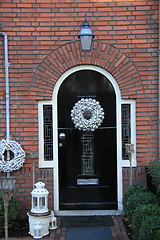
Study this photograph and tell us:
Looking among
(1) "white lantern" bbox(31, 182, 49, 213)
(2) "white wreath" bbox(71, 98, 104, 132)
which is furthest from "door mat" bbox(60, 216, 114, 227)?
(2) "white wreath" bbox(71, 98, 104, 132)

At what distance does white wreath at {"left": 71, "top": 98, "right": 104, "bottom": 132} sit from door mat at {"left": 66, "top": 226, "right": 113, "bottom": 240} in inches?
62.6

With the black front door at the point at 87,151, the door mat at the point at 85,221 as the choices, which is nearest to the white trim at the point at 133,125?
the black front door at the point at 87,151

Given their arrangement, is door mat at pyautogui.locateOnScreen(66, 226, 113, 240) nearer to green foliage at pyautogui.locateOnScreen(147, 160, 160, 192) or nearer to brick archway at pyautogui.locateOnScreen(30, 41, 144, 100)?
green foliage at pyautogui.locateOnScreen(147, 160, 160, 192)

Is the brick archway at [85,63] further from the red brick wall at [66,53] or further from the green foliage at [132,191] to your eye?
the green foliage at [132,191]

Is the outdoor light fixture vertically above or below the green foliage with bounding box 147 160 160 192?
above

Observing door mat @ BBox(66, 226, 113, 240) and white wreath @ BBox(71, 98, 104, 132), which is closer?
door mat @ BBox(66, 226, 113, 240)

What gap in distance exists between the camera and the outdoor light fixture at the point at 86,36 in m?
4.20

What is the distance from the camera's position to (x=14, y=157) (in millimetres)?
4598

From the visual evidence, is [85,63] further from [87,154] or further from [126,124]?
[87,154]

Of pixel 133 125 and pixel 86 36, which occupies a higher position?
pixel 86 36

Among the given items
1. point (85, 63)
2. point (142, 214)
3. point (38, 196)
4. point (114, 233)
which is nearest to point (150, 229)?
point (142, 214)

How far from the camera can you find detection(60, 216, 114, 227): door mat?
4.38 m

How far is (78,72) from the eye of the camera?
15.8 ft

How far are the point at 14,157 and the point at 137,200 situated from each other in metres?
2.09
